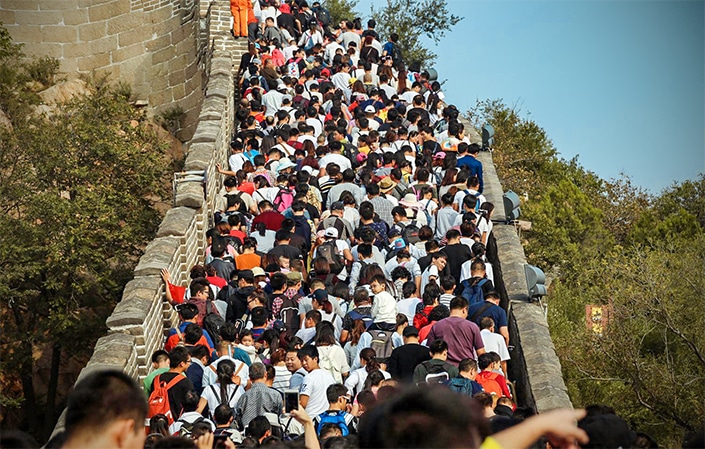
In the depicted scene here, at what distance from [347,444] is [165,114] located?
21.1 metres

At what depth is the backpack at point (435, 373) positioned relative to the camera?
10.6 metres

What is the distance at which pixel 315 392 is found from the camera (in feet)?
35.1

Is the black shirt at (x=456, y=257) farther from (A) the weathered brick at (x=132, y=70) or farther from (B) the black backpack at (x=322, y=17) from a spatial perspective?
(A) the weathered brick at (x=132, y=70)

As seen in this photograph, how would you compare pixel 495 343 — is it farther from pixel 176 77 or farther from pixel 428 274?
pixel 176 77

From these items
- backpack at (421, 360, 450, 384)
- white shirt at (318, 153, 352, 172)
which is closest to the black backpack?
white shirt at (318, 153, 352, 172)

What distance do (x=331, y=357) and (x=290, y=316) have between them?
1.55m

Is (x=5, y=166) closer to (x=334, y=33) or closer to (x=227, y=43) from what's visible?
(x=227, y=43)

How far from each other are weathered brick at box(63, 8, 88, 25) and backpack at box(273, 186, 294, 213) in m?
14.5

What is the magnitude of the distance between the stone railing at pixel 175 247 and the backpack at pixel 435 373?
3185 millimetres

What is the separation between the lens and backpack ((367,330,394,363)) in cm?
1174

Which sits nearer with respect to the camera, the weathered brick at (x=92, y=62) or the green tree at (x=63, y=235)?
the green tree at (x=63, y=235)

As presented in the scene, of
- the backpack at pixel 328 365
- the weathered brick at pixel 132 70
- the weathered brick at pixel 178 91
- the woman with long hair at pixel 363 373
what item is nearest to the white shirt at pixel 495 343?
the woman with long hair at pixel 363 373

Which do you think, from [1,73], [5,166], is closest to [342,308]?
[5,166]

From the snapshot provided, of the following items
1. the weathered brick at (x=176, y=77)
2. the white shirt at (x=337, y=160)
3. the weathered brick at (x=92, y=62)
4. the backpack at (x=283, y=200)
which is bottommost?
the backpack at (x=283, y=200)
